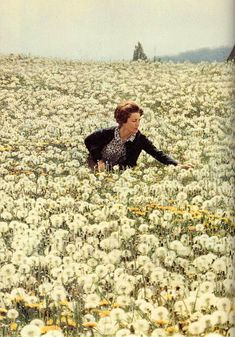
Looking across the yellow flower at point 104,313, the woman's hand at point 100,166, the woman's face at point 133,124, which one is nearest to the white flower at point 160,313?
the yellow flower at point 104,313

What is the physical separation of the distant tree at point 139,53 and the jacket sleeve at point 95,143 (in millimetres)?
620

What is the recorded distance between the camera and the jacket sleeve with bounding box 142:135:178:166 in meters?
5.03

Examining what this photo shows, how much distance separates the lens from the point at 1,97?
5172 millimetres

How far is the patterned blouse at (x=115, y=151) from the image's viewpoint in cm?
513

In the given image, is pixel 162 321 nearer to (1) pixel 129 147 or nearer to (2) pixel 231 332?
(2) pixel 231 332

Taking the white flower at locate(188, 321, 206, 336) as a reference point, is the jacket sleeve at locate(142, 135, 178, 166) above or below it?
above

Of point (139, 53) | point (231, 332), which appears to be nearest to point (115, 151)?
point (139, 53)

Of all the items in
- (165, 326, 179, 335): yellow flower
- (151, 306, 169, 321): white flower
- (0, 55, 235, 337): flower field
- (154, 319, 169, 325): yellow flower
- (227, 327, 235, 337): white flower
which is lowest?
(227, 327, 235, 337): white flower

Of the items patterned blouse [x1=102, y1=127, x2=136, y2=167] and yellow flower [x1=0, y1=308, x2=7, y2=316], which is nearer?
yellow flower [x1=0, y1=308, x2=7, y2=316]

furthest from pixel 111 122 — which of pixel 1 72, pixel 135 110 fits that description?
pixel 1 72

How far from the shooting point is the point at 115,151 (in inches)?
203

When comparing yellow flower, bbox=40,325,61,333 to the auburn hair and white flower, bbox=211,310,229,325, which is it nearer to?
white flower, bbox=211,310,229,325

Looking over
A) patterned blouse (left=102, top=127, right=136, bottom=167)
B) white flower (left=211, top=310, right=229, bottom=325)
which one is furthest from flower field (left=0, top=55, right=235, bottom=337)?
patterned blouse (left=102, top=127, right=136, bottom=167)

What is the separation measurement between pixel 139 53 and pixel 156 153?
78 cm
